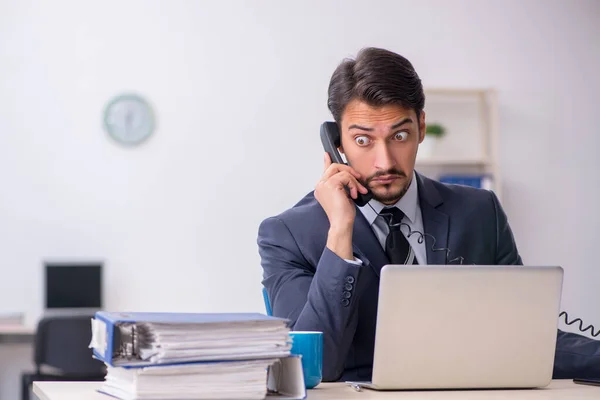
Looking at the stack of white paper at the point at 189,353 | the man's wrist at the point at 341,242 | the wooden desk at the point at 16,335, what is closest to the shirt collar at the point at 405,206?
the man's wrist at the point at 341,242

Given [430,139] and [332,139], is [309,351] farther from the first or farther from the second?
[430,139]

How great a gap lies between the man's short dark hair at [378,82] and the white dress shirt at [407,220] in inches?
8.7

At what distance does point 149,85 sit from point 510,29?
86.4 inches

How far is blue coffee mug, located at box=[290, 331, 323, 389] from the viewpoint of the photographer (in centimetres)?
162

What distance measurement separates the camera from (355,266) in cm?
186

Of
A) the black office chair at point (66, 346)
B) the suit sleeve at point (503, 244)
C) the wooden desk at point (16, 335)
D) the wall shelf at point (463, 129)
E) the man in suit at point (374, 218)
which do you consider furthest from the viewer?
the wall shelf at point (463, 129)

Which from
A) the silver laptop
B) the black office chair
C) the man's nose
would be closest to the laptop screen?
the black office chair

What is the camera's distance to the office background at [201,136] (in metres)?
4.98

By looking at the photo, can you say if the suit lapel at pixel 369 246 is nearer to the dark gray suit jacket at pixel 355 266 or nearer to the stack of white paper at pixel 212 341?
the dark gray suit jacket at pixel 355 266

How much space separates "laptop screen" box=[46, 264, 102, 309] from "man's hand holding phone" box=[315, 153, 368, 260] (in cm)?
297

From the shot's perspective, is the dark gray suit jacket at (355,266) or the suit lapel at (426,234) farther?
the suit lapel at (426,234)

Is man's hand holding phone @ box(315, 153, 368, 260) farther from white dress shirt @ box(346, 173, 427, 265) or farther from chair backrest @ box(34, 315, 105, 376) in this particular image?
chair backrest @ box(34, 315, 105, 376)

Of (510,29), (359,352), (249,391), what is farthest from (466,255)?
(510,29)

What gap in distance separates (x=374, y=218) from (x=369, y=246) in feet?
0.30
